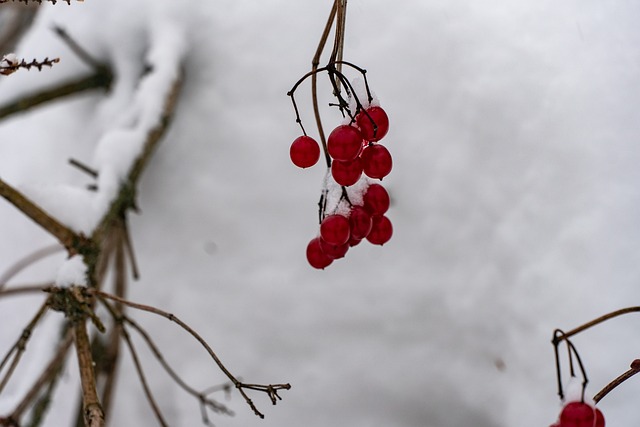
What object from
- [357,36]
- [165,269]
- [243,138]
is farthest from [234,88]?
[165,269]

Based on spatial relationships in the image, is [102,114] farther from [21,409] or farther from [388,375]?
[388,375]

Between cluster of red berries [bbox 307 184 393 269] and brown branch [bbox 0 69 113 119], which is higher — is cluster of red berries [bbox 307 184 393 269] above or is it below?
below

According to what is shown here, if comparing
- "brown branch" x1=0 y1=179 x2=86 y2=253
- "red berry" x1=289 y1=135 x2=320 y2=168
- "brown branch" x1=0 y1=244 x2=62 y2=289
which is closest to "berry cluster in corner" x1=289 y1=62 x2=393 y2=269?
"red berry" x1=289 y1=135 x2=320 y2=168

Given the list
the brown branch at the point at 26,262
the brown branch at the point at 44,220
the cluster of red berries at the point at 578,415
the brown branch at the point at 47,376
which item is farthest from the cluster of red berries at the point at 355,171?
the brown branch at the point at 26,262

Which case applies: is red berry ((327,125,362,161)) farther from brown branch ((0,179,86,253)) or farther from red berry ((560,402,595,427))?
brown branch ((0,179,86,253))

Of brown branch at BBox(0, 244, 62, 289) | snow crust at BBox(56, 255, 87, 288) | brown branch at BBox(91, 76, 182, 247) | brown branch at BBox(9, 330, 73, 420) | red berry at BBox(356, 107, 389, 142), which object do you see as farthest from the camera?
brown branch at BBox(0, 244, 62, 289)

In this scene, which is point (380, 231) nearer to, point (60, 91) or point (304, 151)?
point (304, 151)

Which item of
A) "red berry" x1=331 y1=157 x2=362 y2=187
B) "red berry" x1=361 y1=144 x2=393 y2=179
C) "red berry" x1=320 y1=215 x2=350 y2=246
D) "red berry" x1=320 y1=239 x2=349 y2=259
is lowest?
"red berry" x1=320 y1=215 x2=350 y2=246
